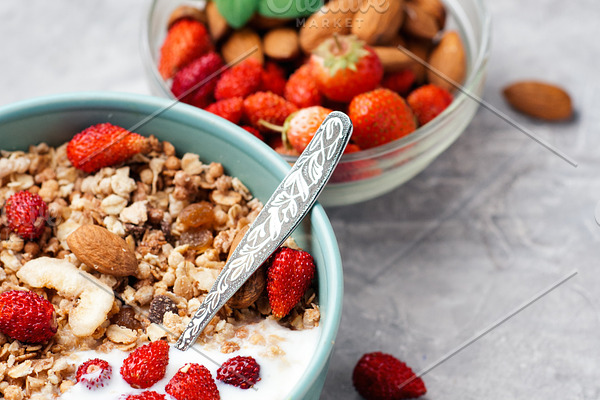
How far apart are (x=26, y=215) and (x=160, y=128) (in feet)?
0.63

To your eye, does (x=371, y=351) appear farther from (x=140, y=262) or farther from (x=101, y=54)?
(x=101, y=54)

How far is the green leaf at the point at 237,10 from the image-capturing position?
1062 mm

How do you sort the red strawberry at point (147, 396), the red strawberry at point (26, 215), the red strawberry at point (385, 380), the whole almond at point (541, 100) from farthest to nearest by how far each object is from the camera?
1. the whole almond at point (541, 100)
2. the red strawberry at point (385, 380)
3. the red strawberry at point (26, 215)
4. the red strawberry at point (147, 396)

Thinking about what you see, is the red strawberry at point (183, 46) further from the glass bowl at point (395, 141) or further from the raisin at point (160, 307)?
the raisin at point (160, 307)

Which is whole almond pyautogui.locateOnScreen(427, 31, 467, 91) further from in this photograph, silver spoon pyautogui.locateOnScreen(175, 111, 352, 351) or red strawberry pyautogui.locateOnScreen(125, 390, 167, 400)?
red strawberry pyautogui.locateOnScreen(125, 390, 167, 400)

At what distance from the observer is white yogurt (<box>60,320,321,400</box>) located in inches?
28.0

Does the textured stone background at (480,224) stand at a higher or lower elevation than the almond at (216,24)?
lower

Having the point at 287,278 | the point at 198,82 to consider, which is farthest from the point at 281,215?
the point at 198,82

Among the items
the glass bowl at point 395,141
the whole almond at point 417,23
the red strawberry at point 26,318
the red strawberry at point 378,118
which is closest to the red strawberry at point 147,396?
the red strawberry at point 26,318

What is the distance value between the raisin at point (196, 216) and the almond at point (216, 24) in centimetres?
38

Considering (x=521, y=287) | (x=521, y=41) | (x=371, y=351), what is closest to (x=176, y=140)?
(x=371, y=351)

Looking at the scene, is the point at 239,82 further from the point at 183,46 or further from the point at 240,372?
the point at 240,372

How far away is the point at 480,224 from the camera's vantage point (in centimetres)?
114

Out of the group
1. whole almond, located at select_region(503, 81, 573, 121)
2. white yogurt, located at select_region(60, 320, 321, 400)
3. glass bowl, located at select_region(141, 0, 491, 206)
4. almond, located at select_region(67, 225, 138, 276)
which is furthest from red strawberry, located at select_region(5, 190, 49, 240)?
whole almond, located at select_region(503, 81, 573, 121)
